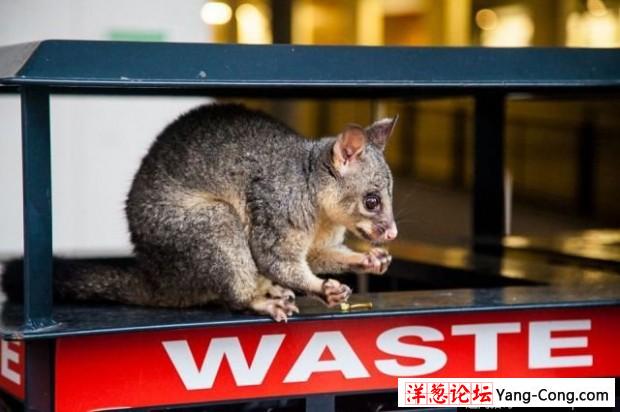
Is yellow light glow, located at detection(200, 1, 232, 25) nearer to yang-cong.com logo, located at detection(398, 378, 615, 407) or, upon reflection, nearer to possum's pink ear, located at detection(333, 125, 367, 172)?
possum's pink ear, located at detection(333, 125, 367, 172)

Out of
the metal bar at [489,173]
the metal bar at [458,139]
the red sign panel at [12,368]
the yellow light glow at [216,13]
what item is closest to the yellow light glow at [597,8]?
the metal bar at [458,139]

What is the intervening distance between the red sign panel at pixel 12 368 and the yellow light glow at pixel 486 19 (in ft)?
24.7

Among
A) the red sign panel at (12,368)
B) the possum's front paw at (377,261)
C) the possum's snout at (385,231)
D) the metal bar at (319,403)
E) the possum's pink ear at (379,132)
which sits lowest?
the metal bar at (319,403)

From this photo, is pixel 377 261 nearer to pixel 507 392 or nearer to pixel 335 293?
pixel 335 293

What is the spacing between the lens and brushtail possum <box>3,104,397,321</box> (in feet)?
10.2

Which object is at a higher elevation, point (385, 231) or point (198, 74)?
point (198, 74)

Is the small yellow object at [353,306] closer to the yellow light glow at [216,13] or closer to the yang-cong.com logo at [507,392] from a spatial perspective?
the yang-cong.com logo at [507,392]

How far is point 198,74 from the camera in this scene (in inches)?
110

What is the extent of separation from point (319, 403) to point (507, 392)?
0.57m

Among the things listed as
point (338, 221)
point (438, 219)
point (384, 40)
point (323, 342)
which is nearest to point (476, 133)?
point (338, 221)

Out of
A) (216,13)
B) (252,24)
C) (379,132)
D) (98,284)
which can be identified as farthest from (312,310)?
(252,24)

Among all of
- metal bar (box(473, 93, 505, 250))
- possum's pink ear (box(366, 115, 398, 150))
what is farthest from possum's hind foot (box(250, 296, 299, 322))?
metal bar (box(473, 93, 505, 250))

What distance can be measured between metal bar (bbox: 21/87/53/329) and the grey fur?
496 mm

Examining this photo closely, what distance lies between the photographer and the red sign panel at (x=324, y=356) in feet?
9.32
